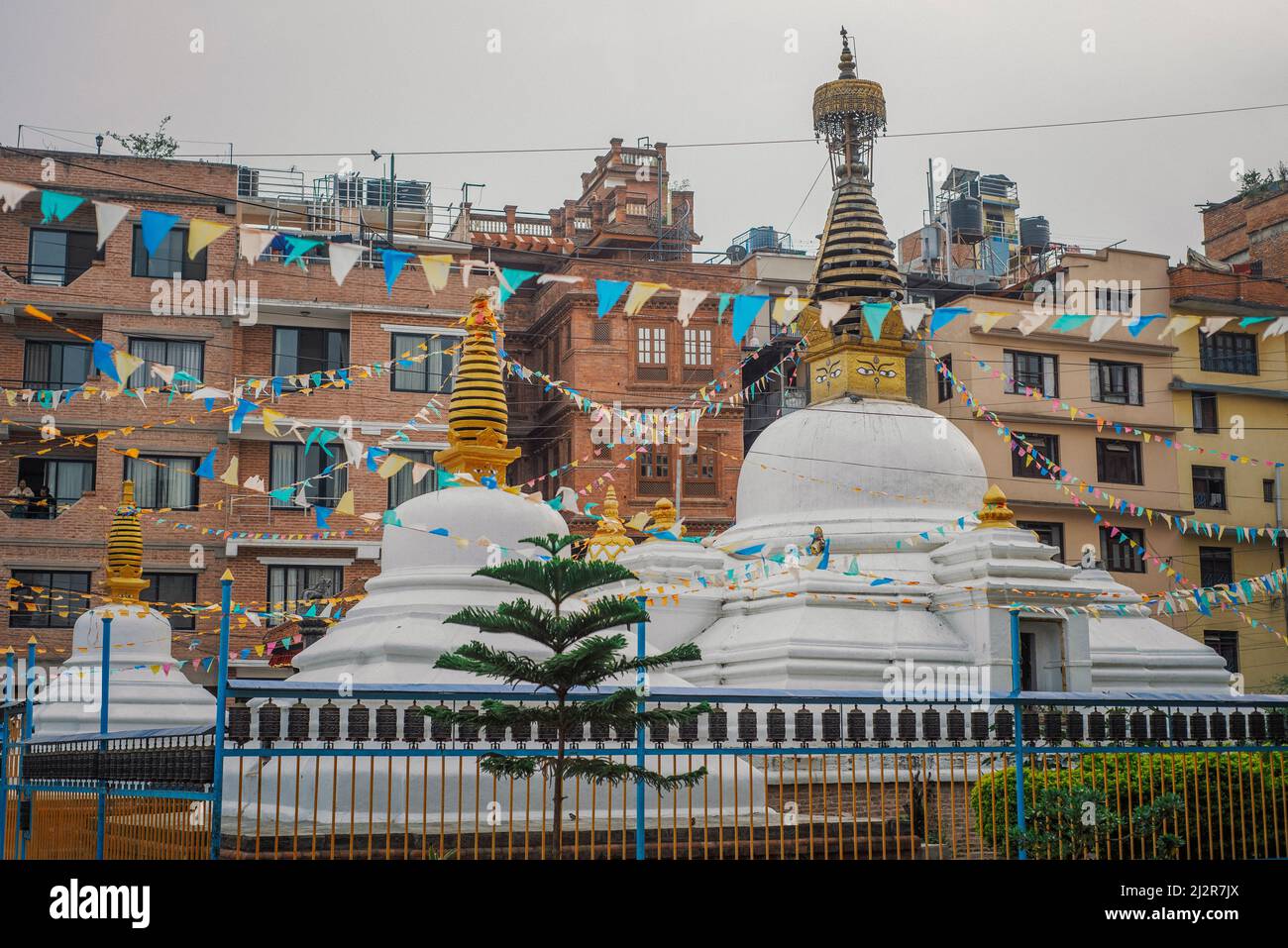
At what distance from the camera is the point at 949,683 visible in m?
21.7

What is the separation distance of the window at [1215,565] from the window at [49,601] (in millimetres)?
28448

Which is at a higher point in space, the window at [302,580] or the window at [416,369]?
the window at [416,369]

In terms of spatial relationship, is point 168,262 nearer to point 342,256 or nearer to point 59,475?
point 59,475

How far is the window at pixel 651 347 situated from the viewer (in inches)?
1548

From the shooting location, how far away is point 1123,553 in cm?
3947

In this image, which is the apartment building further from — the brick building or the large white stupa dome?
the large white stupa dome

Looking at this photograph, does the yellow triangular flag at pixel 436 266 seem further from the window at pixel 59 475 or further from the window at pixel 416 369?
the window at pixel 59 475

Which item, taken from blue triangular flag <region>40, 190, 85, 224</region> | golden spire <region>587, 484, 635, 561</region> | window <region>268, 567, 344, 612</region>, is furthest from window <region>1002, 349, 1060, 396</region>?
blue triangular flag <region>40, 190, 85, 224</region>

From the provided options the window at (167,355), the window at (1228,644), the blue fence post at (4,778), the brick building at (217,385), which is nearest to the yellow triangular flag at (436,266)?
the blue fence post at (4,778)

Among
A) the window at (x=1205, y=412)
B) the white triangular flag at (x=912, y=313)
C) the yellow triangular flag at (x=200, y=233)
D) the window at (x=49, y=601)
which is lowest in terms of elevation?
the window at (x=49, y=601)

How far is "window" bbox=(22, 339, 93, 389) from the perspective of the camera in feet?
116

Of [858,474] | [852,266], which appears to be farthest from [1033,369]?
[858,474]
